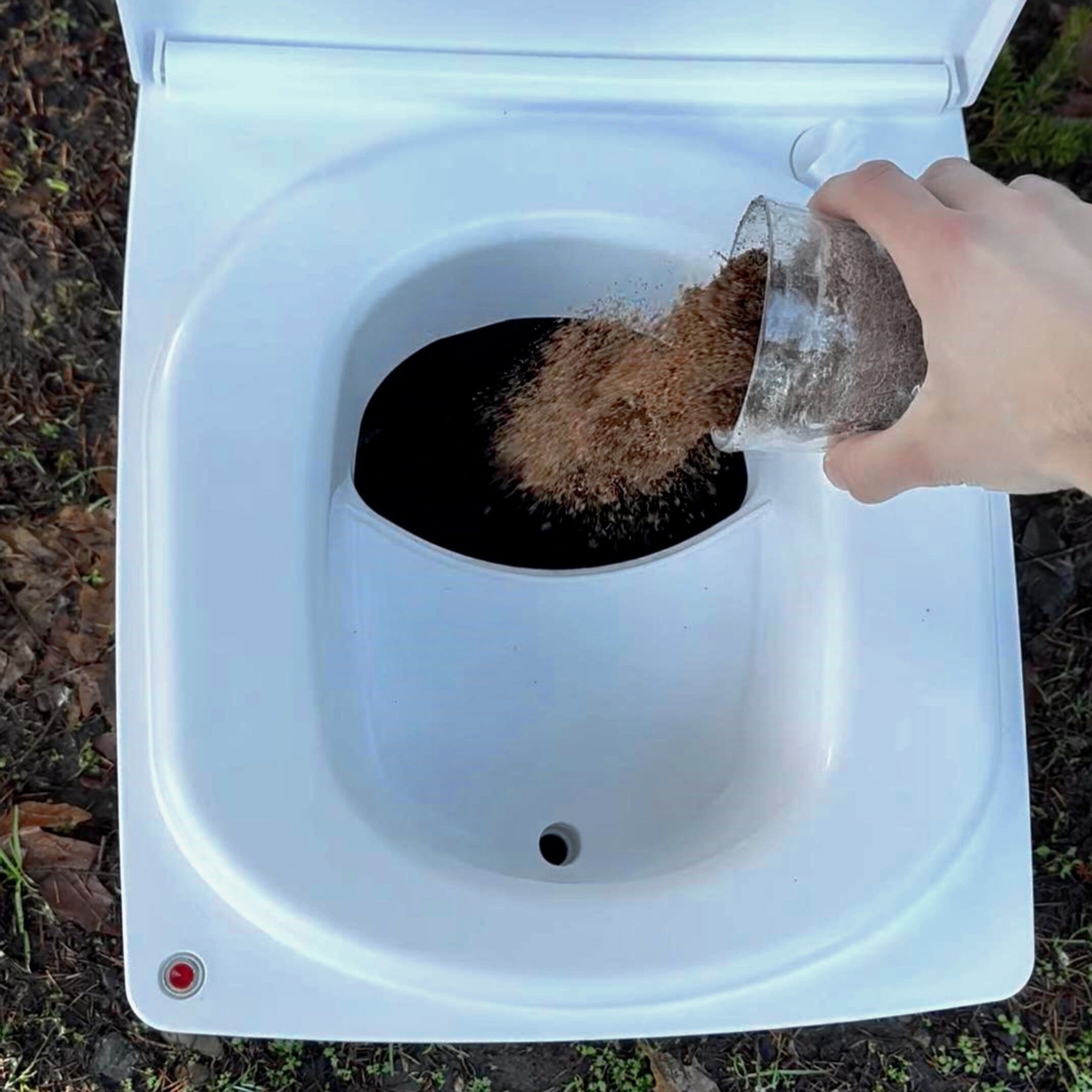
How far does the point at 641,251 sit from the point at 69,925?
30.0 inches

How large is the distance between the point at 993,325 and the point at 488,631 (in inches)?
17.0

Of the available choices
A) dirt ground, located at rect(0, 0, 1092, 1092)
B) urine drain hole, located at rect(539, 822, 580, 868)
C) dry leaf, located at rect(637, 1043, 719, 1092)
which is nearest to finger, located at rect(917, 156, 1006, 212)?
urine drain hole, located at rect(539, 822, 580, 868)

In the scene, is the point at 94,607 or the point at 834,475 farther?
the point at 94,607

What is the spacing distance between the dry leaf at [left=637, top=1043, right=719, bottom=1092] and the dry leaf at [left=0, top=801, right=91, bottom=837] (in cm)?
54

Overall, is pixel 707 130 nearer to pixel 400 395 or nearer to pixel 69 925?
pixel 400 395

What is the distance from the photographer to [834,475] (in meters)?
0.67

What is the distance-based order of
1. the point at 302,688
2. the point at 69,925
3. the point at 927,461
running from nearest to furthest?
the point at 927,461, the point at 302,688, the point at 69,925

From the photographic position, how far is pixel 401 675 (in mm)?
816

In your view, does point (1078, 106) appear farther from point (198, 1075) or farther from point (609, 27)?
point (198, 1075)

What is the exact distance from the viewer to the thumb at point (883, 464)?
0.59 meters

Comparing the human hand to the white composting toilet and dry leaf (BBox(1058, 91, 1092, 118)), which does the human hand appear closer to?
the white composting toilet

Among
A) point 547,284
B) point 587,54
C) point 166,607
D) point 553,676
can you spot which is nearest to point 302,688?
point 166,607

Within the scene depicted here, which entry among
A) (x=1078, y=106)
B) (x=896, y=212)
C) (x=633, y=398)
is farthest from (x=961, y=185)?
(x=1078, y=106)

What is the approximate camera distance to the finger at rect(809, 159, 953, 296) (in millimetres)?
555
